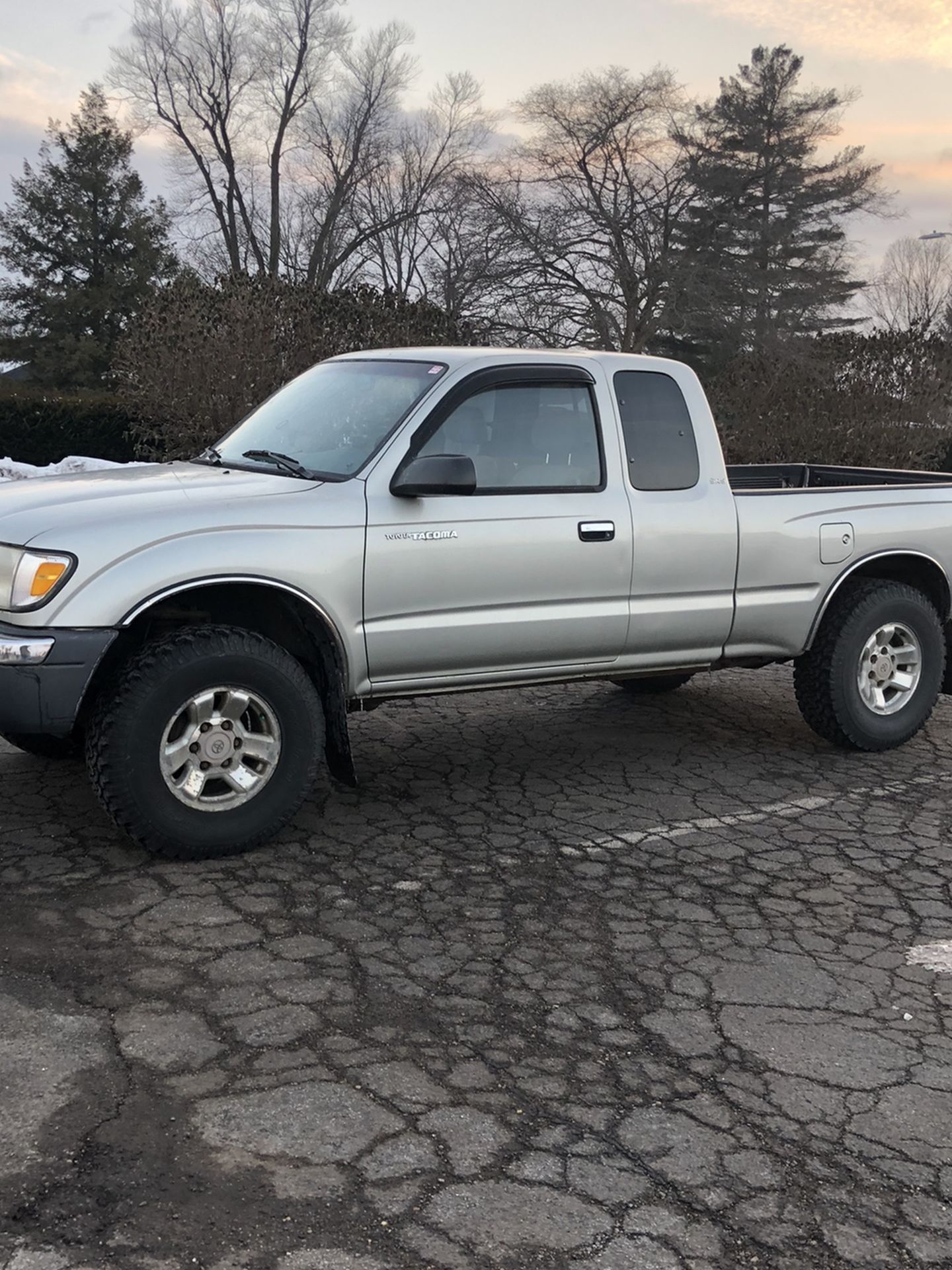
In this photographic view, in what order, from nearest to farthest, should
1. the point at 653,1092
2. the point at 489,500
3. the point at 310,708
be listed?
the point at 653,1092 < the point at 310,708 < the point at 489,500

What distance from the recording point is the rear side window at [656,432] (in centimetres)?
572

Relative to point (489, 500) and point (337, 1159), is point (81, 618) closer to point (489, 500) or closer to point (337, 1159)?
point (489, 500)

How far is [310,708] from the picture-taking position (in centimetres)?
483

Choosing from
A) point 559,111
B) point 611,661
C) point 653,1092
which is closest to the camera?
point 653,1092

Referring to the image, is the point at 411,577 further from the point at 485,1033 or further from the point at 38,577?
the point at 485,1033

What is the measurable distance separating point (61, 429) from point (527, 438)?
15882 mm

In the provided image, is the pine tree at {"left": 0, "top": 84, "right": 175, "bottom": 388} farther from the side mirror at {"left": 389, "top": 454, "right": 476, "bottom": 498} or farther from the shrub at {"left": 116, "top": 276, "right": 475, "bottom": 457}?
the side mirror at {"left": 389, "top": 454, "right": 476, "bottom": 498}

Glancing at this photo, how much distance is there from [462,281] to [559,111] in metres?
4.45

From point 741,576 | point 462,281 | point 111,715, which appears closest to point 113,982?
point 111,715

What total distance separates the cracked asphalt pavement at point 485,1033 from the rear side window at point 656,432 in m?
1.46

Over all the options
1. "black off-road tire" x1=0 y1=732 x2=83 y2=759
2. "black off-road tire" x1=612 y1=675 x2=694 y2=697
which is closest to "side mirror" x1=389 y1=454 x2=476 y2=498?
"black off-road tire" x1=0 y1=732 x2=83 y2=759

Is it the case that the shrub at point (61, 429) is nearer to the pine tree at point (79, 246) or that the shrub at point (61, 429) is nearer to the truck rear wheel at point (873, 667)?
the truck rear wheel at point (873, 667)

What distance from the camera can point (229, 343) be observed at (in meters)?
15.4

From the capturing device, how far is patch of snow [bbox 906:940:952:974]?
403cm
